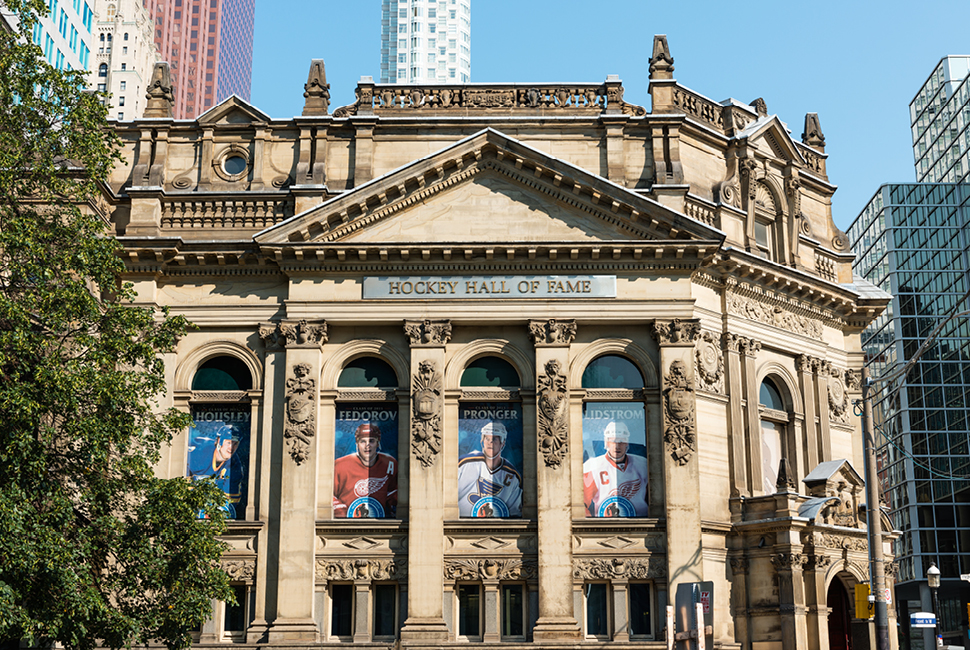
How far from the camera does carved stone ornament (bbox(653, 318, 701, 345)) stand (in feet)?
122

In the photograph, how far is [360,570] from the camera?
35.6 m

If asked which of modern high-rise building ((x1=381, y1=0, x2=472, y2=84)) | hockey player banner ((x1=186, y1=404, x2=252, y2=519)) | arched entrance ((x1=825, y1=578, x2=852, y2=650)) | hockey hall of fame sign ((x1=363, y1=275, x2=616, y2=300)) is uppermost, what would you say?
modern high-rise building ((x1=381, y1=0, x2=472, y2=84))

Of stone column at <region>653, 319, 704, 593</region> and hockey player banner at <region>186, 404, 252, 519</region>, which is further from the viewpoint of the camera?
hockey player banner at <region>186, 404, 252, 519</region>

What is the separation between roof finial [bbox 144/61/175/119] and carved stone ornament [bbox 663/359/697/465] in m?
20.9

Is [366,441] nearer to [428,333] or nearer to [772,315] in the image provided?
[428,333]

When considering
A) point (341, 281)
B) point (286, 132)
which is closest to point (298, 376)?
point (341, 281)

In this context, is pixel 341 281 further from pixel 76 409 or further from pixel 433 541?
pixel 76 409

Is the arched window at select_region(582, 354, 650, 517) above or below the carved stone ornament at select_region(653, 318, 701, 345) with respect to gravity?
below

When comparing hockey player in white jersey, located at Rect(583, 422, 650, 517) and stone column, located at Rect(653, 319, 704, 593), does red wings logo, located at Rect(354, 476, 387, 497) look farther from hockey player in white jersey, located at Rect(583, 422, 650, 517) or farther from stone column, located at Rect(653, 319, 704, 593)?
stone column, located at Rect(653, 319, 704, 593)

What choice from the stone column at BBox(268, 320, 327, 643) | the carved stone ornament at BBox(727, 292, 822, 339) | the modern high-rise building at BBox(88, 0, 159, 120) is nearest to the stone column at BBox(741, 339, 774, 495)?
the carved stone ornament at BBox(727, 292, 822, 339)

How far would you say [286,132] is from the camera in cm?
4100

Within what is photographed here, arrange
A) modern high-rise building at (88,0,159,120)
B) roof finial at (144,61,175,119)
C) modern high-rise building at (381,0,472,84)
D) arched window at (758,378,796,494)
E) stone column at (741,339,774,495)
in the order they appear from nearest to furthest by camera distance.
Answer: stone column at (741,339,774,495) < arched window at (758,378,796,494) < roof finial at (144,61,175,119) < modern high-rise building at (88,0,159,120) < modern high-rise building at (381,0,472,84)

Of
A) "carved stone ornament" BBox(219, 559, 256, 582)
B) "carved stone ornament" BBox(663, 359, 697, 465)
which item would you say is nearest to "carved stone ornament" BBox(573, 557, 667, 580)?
"carved stone ornament" BBox(663, 359, 697, 465)

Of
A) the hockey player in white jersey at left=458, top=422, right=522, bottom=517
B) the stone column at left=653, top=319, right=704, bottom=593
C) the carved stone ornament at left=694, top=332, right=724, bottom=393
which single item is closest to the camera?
the stone column at left=653, top=319, right=704, bottom=593
